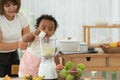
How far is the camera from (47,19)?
210 centimetres

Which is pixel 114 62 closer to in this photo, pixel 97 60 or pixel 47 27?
pixel 97 60

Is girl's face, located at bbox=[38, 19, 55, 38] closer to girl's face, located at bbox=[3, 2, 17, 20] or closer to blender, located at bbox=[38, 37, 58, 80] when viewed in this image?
blender, located at bbox=[38, 37, 58, 80]

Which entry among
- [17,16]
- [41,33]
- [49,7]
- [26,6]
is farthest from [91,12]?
[41,33]

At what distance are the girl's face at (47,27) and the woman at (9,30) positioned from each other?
1.35ft

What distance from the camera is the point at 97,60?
120 inches

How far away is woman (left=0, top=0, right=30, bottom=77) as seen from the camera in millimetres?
2383

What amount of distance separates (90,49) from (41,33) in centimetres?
142

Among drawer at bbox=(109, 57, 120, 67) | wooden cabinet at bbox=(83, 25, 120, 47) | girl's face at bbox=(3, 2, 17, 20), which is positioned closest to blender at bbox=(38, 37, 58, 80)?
girl's face at bbox=(3, 2, 17, 20)

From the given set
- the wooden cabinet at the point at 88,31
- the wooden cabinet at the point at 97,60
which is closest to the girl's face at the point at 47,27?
the wooden cabinet at the point at 97,60

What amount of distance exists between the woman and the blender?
0.61 m

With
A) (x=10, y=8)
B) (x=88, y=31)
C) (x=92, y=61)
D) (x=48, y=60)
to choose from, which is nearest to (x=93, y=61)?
(x=92, y=61)

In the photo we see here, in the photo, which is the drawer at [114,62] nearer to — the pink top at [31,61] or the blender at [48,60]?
the pink top at [31,61]

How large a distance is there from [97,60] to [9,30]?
1.00 metres

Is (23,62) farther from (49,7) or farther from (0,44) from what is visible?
(49,7)
